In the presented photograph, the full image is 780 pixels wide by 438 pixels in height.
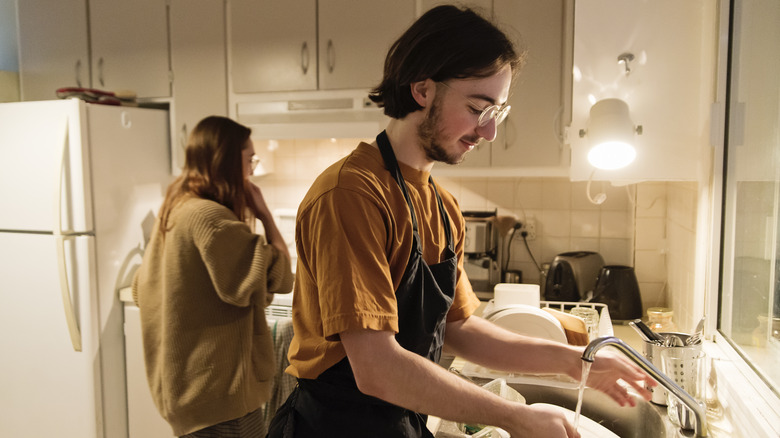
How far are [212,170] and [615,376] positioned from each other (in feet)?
4.59

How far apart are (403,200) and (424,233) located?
12cm

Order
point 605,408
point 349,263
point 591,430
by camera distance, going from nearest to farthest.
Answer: point 349,263 < point 591,430 < point 605,408

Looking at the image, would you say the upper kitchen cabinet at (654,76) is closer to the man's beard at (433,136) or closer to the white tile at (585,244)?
the man's beard at (433,136)

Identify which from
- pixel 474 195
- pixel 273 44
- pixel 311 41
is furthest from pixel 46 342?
pixel 474 195

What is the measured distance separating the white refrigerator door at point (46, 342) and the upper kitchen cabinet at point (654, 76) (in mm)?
1957

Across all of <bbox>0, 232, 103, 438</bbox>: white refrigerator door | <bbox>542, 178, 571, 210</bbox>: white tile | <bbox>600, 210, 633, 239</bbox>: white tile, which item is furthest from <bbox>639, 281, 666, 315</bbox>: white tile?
<bbox>0, 232, 103, 438</bbox>: white refrigerator door

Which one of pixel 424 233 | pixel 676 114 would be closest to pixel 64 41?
pixel 424 233

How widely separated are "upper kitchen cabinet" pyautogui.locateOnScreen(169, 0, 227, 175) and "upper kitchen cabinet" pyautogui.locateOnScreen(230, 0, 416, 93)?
2.5 inches

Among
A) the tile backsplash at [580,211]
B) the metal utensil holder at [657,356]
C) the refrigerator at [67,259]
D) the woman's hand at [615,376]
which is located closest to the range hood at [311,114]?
the tile backsplash at [580,211]

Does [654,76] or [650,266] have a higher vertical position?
[654,76]

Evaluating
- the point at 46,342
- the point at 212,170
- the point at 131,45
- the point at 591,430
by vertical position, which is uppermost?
the point at 131,45

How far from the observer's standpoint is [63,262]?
90.9 inches

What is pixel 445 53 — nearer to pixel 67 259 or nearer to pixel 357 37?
pixel 357 37

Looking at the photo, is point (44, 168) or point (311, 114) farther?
point (311, 114)
